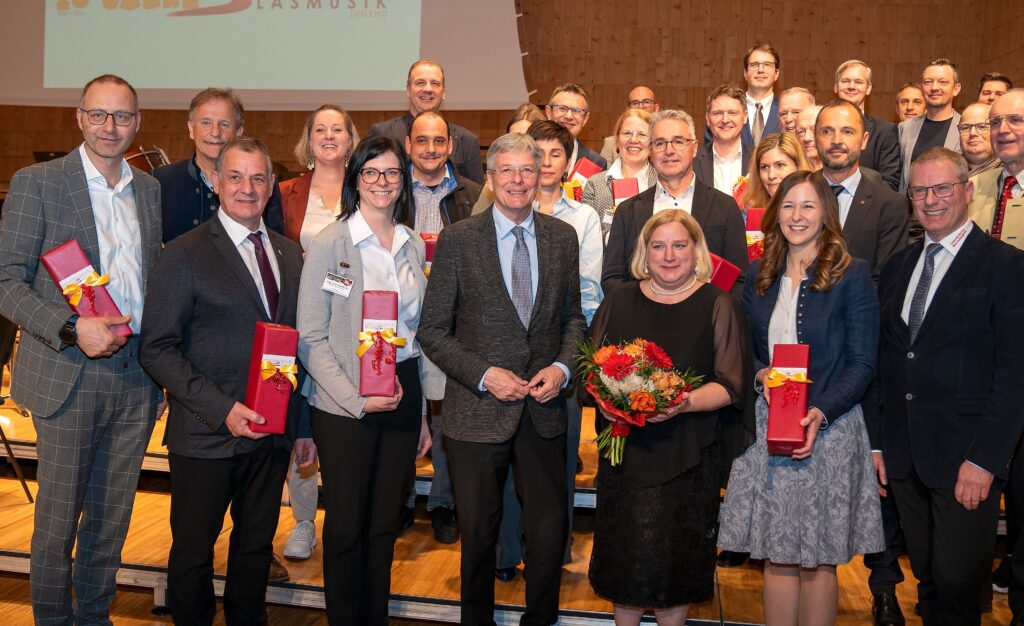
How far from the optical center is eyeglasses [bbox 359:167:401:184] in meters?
3.00

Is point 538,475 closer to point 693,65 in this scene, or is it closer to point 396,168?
point 396,168

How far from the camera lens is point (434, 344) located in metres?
2.94

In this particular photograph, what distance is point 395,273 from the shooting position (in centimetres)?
305

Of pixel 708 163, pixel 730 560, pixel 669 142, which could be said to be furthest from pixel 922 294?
pixel 708 163

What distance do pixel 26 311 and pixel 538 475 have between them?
1721 millimetres

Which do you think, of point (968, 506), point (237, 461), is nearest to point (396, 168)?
point (237, 461)

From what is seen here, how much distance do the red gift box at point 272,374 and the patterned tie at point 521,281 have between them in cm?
72

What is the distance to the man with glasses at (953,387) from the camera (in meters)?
2.76

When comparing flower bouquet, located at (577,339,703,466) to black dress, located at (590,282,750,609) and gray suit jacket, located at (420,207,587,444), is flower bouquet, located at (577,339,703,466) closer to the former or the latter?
black dress, located at (590,282,750,609)

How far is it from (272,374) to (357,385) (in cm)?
28

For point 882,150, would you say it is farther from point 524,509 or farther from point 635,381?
point 524,509

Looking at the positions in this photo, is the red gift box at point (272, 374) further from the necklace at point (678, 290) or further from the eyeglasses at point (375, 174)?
the necklace at point (678, 290)

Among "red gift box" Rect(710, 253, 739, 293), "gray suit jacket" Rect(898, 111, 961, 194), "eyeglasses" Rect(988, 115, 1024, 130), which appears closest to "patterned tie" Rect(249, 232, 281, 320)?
"red gift box" Rect(710, 253, 739, 293)

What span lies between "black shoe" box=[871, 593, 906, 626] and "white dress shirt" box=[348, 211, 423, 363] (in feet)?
6.47
